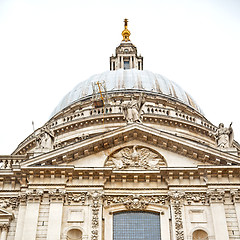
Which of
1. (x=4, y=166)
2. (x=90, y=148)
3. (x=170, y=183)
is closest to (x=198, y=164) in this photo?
(x=170, y=183)

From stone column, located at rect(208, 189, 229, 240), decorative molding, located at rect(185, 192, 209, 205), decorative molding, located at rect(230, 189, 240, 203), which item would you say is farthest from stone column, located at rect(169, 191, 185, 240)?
decorative molding, located at rect(230, 189, 240, 203)

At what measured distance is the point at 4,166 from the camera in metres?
31.9

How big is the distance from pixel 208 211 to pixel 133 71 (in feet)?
115

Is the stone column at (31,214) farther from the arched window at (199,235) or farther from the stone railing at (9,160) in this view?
the arched window at (199,235)

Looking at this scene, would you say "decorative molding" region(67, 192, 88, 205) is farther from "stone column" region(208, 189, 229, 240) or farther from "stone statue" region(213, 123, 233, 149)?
"stone statue" region(213, 123, 233, 149)

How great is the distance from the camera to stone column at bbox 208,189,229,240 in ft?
87.0

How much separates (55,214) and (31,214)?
1.38 m

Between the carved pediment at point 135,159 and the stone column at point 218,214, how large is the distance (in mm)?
3819

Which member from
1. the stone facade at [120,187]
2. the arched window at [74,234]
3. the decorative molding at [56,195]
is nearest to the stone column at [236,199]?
the stone facade at [120,187]

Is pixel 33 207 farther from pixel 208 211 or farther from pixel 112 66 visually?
pixel 112 66

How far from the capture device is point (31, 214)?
27266mm

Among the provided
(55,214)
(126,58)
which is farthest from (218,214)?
(126,58)

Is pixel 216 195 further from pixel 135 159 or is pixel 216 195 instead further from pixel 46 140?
pixel 46 140

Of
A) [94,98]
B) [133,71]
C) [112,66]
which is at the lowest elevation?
[94,98]
